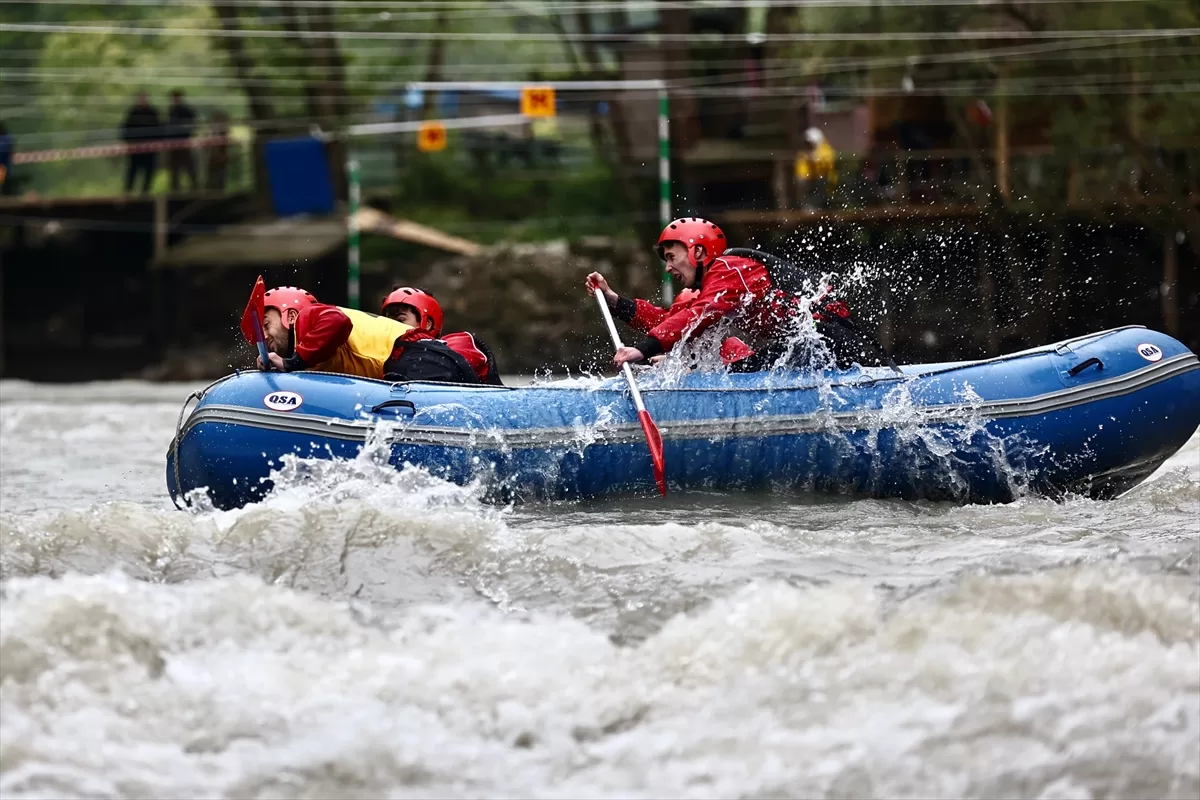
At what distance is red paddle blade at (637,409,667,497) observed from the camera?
23.0 feet

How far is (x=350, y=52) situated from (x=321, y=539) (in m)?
23.2

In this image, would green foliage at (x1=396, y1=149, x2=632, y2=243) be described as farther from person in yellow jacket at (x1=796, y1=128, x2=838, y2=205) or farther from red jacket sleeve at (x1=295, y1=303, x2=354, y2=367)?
red jacket sleeve at (x1=295, y1=303, x2=354, y2=367)

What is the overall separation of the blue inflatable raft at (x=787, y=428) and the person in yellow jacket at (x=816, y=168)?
12.3 meters

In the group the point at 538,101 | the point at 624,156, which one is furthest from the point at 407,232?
the point at 538,101

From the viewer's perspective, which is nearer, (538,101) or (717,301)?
(717,301)

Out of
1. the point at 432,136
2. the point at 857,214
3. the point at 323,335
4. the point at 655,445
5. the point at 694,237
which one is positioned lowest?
the point at 655,445

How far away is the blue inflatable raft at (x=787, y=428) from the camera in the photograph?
7.14 metres

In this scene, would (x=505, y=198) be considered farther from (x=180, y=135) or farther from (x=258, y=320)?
(x=258, y=320)

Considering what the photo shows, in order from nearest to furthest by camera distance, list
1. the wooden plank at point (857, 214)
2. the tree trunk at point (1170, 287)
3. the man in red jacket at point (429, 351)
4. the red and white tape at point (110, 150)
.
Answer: the man in red jacket at point (429, 351) < the tree trunk at point (1170, 287) < the wooden plank at point (857, 214) < the red and white tape at point (110, 150)

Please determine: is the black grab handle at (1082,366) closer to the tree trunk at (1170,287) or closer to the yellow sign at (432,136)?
the tree trunk at (1170,287)

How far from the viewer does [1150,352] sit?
7383 millimetres

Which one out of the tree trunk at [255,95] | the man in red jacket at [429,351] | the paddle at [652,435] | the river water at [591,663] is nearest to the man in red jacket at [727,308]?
the paddle at [652,435]

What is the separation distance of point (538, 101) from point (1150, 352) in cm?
1268

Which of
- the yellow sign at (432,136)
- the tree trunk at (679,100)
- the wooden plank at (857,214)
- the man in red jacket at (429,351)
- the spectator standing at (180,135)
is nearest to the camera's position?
the man in red jacket at (429,351)
